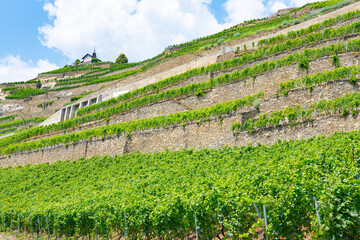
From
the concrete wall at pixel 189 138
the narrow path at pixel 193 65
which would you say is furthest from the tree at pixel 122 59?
the concrete wall at pixel 189 138

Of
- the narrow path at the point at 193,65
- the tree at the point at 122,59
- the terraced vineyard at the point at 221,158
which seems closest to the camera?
the terraced vineyard at the point at 221,158

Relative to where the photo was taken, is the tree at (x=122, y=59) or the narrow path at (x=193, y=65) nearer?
the narrow path at (x=193, y=65)

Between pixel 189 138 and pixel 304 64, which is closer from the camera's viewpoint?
pixel 304 64

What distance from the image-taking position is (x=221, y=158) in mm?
14984

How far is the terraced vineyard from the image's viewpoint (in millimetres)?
7195

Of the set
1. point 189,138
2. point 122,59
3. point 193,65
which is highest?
point 122,59

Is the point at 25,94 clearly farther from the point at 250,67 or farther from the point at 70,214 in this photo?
the point at 70,214

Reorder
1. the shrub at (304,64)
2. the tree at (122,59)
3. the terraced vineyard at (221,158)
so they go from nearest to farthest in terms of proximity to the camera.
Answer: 1. the terraced vineyard at (221,158)
2. the shrub at (304,64)
3. the tree at (122,59)

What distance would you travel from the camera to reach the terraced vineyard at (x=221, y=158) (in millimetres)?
7195

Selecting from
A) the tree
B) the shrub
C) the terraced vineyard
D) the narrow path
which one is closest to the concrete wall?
the terraced vineyard

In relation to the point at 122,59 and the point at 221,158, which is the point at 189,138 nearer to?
the point at 221,158

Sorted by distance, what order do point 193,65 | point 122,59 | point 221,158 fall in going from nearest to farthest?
point 221,158, point 193,65, point 122,59

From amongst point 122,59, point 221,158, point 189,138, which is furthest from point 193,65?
point 122,59

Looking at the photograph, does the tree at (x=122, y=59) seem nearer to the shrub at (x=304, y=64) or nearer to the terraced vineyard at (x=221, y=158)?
the terraced vineyard at (x=221, y=158)
